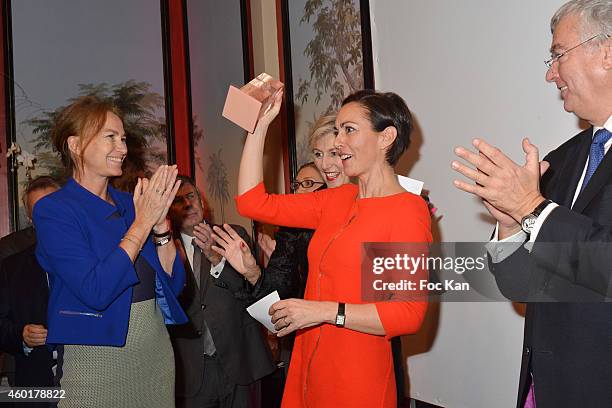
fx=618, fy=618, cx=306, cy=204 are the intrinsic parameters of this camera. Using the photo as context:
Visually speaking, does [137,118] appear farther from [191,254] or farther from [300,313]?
[300,313]

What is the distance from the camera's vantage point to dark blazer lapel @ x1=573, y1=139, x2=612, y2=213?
4.85ft

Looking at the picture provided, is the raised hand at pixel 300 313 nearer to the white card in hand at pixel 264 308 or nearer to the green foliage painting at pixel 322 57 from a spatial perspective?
the white card in hand at pixel 264 308

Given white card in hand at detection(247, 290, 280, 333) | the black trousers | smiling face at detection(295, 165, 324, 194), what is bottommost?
the black trousers

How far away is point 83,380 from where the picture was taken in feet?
6.21

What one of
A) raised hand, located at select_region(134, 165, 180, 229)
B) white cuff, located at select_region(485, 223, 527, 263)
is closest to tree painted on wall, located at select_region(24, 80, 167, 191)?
raised hand, located at select_region(134, 165, 180, 229)

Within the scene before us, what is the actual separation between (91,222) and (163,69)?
2.85 m

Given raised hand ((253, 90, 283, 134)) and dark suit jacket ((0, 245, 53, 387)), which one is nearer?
raised hand ((253, 90, 283, 134))

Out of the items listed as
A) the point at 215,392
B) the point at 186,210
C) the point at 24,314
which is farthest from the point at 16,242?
the point at 215,392

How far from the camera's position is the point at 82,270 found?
1.88 m

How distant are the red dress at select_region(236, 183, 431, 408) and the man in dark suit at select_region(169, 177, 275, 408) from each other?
93 centimetres

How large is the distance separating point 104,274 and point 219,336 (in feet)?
3.69

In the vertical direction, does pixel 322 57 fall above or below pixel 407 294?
above

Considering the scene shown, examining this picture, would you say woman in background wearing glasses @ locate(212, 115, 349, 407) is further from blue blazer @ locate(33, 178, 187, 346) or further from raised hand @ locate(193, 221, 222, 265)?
blue blazer @ locate(33, 178, 187, 346)

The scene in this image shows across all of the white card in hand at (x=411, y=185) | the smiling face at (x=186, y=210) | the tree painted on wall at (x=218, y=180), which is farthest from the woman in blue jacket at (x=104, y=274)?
the tree painted on wall at (x=218, y=180)
